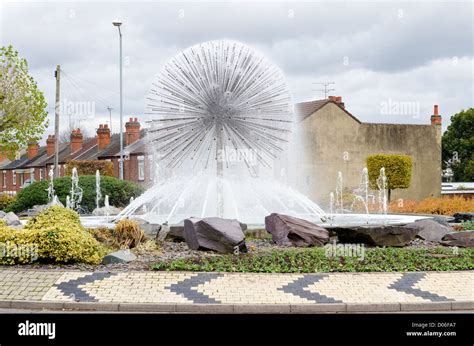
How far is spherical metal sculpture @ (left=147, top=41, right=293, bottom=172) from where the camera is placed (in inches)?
606

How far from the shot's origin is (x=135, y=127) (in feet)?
140

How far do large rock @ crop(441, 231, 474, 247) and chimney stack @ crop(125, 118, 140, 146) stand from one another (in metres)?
31.0

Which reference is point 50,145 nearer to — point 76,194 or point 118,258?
point 76,194

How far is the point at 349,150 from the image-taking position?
39.4 meters

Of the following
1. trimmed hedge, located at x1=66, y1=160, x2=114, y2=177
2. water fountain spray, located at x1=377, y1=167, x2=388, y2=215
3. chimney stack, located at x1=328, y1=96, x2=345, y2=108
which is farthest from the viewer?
chimney stack, located at x1=328, y1=96, x2=345, y2=108

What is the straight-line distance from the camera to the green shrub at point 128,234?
41.8 feet

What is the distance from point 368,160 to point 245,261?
80.9ft

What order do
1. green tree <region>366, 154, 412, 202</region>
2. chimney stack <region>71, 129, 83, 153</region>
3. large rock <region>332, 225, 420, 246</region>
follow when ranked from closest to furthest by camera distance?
large rock <region>332, 225, 420, 246</region>, green tree <region>366, 154, 412, 202</region>, chimney stack <region>71, 129, 83, 153</region>

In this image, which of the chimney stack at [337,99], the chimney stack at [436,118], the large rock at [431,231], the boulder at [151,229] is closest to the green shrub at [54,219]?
the boulder at [151,229]

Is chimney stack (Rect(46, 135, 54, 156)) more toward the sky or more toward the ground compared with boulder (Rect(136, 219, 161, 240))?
more toward the sky

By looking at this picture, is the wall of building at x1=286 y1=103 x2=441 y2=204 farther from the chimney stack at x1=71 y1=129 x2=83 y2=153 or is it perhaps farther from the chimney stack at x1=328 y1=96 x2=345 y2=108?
the chimney stack at x1=71 y1=129 x2=83 y2=153

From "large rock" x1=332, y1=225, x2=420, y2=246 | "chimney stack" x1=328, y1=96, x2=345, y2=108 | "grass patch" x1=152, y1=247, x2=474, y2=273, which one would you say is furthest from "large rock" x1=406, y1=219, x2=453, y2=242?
"chimney stack" x1=328, y1=96, x2=345, y2=108
